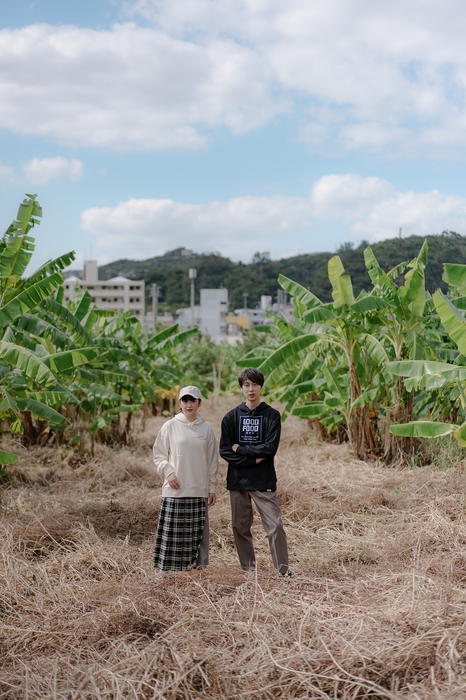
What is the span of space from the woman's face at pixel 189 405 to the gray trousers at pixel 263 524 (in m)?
0.70

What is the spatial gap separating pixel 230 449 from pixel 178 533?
754 mm

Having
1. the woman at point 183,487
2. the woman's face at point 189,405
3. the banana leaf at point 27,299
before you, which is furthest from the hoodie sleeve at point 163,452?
the banana leaf at point 27,299

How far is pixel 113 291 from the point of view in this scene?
89188 mm

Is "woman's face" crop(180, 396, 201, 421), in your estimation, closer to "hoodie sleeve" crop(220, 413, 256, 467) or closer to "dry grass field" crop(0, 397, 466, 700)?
"hoodie sleeve" crop(220, 413, 256, 467)

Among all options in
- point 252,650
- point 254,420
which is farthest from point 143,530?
point 252,650

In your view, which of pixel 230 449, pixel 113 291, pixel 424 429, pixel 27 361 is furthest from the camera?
pixel 113 291

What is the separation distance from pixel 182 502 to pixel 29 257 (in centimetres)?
373

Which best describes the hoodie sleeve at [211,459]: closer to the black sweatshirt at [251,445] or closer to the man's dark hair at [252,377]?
the black sweatshirt at [251,445]

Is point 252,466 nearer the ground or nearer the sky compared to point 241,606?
nearer the sky

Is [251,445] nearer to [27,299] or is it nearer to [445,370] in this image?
[445,370]

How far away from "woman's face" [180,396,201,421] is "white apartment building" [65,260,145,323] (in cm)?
7960

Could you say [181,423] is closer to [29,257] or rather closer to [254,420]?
[254,420]

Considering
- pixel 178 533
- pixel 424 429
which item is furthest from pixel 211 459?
pixel 424 429

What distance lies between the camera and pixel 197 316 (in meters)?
77.2
